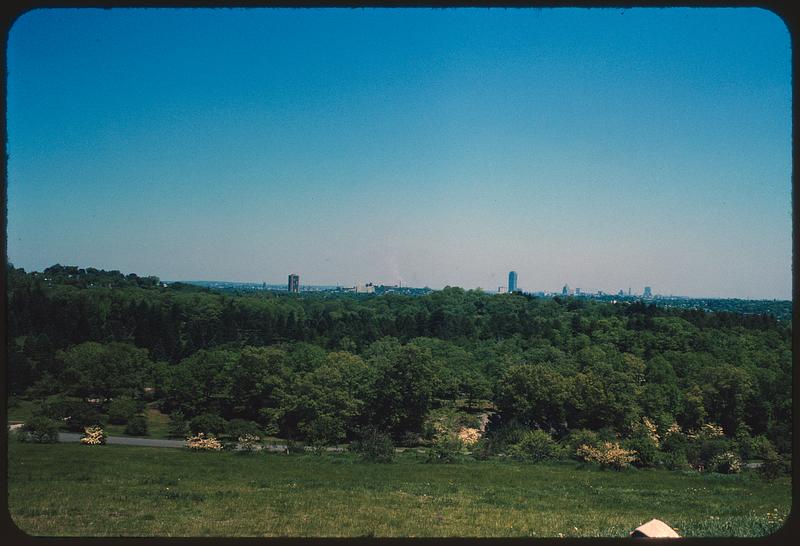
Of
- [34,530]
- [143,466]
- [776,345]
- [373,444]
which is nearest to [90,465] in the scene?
[143,466]

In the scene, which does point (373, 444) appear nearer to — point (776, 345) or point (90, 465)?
point (90, 465)

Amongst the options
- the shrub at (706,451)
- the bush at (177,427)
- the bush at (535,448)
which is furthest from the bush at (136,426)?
the shrub at (706,451)

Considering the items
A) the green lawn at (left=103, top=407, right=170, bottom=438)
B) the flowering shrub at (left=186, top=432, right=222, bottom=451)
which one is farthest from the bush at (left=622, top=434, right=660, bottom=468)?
the green lawn at (left=103, top=407, right=170, bottom=438)

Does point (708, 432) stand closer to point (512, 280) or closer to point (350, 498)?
point (512, 280)

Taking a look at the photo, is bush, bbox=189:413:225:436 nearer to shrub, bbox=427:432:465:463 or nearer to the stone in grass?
shrub, bbox=427:432:465:463

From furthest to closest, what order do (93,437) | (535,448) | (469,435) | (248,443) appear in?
(469,435), (535,448), (248,443), (93,437)

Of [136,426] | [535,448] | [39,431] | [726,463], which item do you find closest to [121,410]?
[136,426]
